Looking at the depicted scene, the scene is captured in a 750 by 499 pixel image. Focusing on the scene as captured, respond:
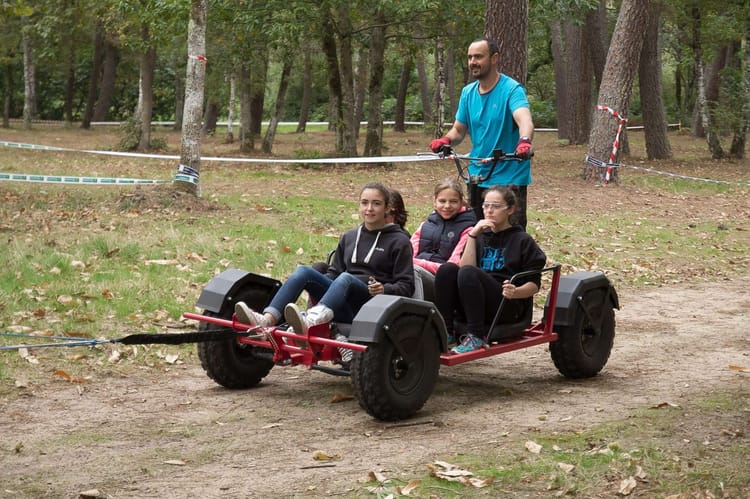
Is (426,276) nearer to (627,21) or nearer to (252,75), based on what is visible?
(627,21)

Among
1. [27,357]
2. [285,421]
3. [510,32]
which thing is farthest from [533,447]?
[510,32]

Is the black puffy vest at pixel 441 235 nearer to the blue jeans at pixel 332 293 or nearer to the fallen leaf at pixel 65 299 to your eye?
Result: the blue jeans at pixel 332 293

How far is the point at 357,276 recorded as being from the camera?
6391 mm

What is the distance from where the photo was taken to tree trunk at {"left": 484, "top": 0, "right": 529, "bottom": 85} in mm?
15352

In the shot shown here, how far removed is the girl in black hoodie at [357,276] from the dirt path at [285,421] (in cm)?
59

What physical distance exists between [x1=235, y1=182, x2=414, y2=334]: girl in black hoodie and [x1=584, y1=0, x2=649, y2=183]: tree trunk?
44.2ft

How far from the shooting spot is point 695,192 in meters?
19.6

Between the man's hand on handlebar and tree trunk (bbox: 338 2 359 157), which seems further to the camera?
tree trunk (bbox: 338 2 359 157)

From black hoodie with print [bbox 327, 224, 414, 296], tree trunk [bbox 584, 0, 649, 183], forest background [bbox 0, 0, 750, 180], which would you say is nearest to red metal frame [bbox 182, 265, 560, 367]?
black hoodie with print [bbox 327, 224, 414, 296]

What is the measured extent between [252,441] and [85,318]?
10.2ft

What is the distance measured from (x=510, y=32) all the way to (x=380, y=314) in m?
10.7

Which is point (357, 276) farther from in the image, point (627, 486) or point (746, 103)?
point (746, 103)

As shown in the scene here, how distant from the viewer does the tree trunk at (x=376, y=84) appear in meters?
22.5

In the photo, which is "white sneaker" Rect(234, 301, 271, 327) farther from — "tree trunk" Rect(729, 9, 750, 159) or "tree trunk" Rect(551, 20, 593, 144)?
"tree trunk" Rect(551, 20, 593, 144)
